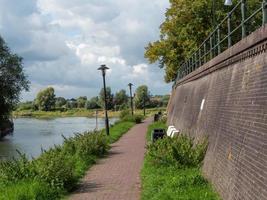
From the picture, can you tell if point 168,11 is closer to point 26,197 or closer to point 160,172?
point 160,172

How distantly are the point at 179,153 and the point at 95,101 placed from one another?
497 ft

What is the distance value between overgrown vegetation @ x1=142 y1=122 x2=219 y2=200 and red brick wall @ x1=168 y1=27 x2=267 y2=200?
342 millimetres

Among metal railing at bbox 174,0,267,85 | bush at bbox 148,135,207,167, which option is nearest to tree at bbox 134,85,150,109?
metal railing at bbox 174,0,267,85

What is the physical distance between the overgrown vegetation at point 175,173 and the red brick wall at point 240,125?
1.12 feet

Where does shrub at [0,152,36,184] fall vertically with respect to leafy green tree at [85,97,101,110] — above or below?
below

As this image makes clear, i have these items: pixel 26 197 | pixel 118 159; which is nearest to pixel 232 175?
pixel 26 197

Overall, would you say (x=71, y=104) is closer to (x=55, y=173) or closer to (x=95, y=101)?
(x=95, y=101)

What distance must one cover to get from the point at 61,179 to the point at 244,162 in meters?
5.55

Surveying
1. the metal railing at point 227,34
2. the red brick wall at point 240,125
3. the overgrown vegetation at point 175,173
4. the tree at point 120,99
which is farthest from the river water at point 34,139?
the tree at point 120,99

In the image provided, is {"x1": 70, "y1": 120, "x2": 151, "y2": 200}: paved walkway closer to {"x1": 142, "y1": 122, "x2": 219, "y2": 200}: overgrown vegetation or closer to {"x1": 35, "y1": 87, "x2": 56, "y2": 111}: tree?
{"x1": 142, "y1": 122, "x2": 219, "y2": 200}: overgrown vegetation

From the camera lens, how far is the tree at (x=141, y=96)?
135 m

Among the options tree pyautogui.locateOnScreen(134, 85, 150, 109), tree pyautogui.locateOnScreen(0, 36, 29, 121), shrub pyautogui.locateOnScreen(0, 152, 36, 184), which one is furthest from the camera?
tree pyautogui.locateOnScreen(134, 85, 150, 109)

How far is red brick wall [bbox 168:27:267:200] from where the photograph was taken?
7961 millimetres

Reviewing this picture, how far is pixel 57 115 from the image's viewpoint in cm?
15625
